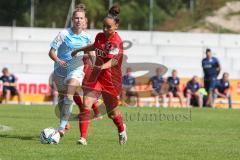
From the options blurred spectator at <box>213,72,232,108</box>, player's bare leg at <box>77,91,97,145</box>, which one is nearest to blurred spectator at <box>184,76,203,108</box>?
blurred spectator at <box>213,72,232,108</box>

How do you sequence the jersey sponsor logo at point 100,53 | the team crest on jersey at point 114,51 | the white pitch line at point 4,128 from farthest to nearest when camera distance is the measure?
the white pitch line at point 4,128 → the jersey sponsor logo at point 100,53 → the team crest on jersey at point 114,51

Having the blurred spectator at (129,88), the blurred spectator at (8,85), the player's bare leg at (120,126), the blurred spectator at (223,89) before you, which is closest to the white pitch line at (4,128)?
the player's bare leg at (120,126)

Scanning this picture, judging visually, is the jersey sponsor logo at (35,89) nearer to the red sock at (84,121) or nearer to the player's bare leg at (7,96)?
the player's bare leg at (7,96)

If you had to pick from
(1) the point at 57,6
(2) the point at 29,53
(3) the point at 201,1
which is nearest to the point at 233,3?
(3) the point at 201,1

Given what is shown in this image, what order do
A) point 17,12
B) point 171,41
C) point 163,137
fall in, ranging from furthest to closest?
1. point 17,12
2. point 171,41
3. point 163,137

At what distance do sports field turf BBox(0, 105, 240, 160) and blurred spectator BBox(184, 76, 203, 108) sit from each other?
7.80 meters

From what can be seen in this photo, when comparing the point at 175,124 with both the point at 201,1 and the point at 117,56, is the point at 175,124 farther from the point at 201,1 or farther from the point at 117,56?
the point at 201,1

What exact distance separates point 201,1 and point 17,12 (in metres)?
12.7

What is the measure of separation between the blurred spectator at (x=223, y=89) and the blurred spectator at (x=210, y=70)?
2.16ft

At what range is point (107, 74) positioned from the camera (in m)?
10.3

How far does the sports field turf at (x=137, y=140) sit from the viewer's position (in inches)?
352

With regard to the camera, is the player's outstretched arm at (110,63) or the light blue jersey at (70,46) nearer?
the player's outstretched arm at (110,63)

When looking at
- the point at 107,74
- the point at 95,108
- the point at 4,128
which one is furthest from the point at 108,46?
the point at 4,128

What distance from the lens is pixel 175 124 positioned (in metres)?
15.2
